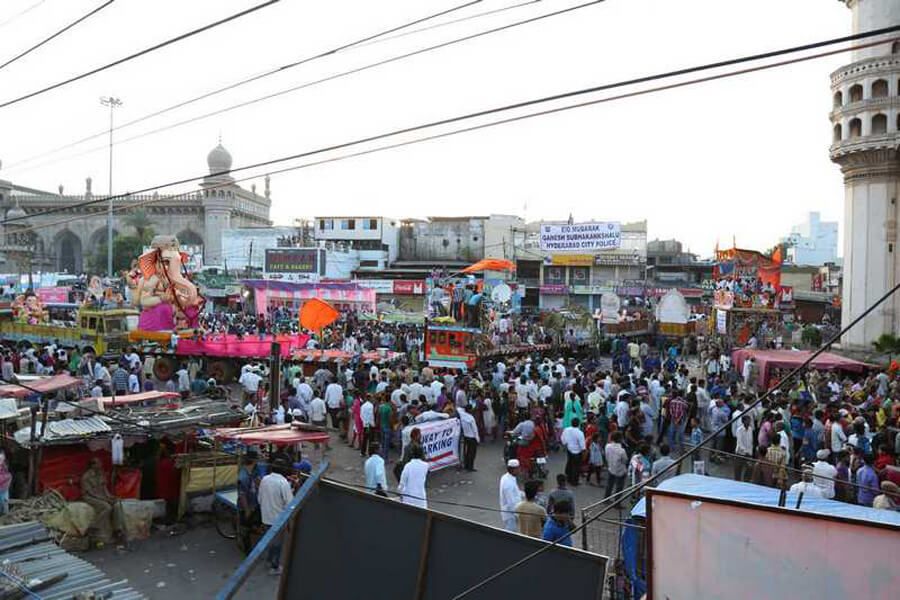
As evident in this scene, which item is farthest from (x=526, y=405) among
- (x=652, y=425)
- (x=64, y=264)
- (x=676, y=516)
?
(x=64, y=264)

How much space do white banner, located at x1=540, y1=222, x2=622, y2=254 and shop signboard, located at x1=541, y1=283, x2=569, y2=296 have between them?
551 inches

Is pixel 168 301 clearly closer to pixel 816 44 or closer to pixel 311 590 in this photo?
pixel 311 590

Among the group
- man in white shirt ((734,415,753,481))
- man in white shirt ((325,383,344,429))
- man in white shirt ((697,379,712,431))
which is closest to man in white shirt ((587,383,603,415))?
man in white shirt ((697,379,712,431))

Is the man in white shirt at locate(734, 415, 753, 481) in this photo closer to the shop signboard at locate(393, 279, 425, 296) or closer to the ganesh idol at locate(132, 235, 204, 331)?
the ganesh idol at locate(132, 235, 204, 331)

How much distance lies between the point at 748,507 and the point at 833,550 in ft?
1.53

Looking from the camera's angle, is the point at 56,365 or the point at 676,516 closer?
the point at 676,516

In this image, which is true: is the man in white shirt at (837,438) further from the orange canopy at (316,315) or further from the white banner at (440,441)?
the orange canopy at (316,315)

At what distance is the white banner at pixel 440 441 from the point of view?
446 inches

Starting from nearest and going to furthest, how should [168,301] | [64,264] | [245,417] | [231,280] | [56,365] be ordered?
1. [245,417]
2. [56,365]
3. [168,301]
4. [231,280]
5. [64,264]

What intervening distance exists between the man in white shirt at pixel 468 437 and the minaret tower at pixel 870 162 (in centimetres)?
2290

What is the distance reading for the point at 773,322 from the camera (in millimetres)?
27672

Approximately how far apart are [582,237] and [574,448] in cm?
2539

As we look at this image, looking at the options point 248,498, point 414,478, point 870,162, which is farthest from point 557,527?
point 870,162

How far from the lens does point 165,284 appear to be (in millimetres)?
19234
